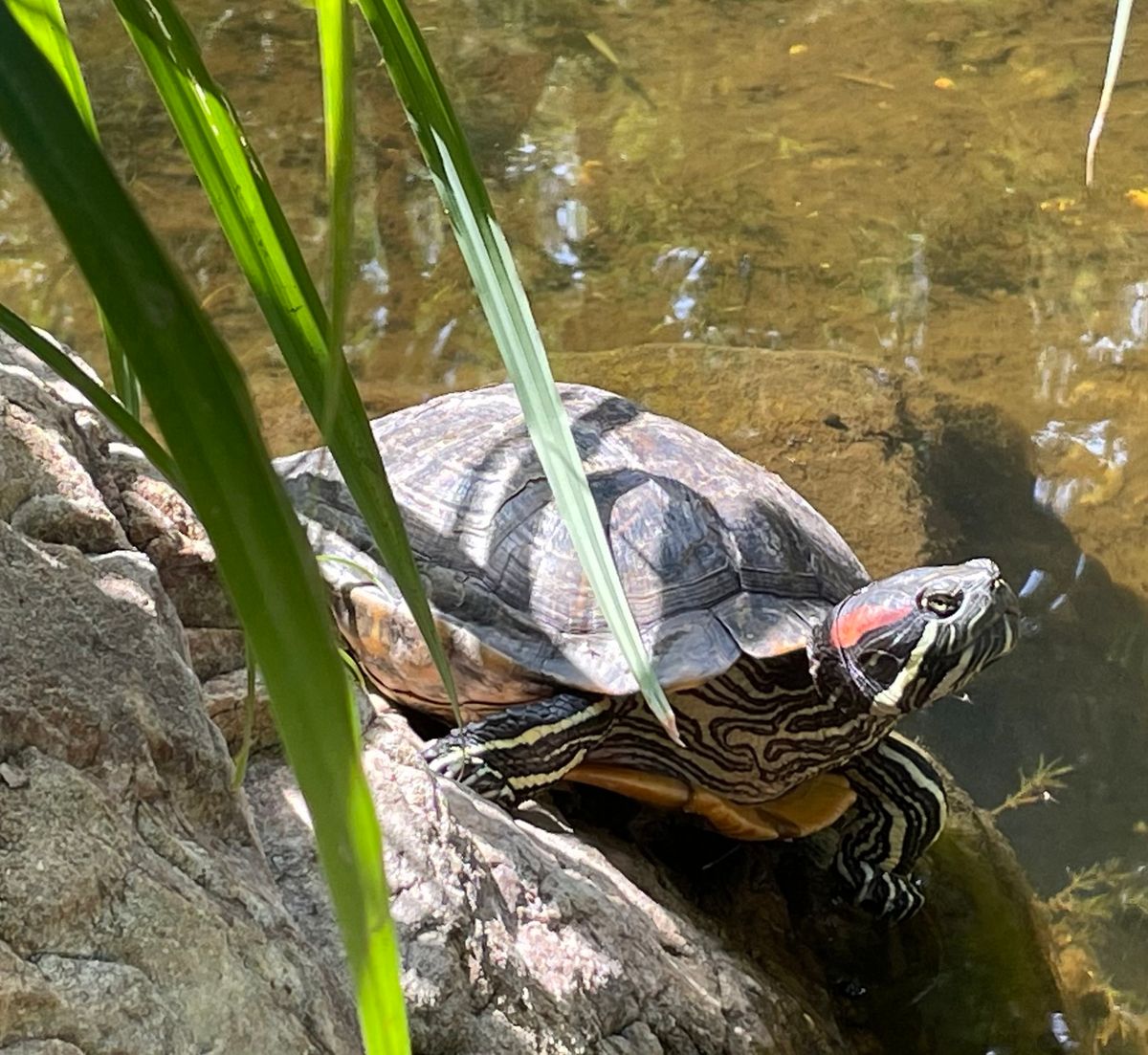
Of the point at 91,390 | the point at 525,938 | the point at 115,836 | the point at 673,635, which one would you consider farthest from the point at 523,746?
the point at 91,390

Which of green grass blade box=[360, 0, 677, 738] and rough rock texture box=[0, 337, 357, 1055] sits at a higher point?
green grass blade box=[360, 0, 677, 738]

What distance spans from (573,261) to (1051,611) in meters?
1.61

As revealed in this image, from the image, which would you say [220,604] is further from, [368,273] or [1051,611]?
[368,273]

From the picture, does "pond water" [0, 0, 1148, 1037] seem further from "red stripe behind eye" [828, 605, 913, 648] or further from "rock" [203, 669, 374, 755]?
"rock" [203, 669, 374, 755]

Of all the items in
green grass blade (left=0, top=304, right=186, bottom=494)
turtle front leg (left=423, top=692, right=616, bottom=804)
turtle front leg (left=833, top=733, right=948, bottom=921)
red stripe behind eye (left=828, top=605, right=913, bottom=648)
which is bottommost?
turtle front leg (left=833, top=733, right=948, bottom=921)

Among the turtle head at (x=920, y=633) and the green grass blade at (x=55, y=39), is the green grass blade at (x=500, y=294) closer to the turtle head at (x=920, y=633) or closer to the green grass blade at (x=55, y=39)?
the green grass blade at (x=55, y=39)

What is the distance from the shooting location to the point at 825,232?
344 cm

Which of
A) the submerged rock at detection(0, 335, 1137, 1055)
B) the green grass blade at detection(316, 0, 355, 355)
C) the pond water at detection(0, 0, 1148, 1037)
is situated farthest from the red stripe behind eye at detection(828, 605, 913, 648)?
the green grass blade at detection(316, 0, 355, 355)

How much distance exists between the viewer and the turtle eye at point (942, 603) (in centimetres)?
159

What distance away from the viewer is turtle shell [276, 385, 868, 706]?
1.65 metres

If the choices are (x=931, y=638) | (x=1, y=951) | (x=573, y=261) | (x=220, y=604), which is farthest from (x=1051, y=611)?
(x=1, y=951)

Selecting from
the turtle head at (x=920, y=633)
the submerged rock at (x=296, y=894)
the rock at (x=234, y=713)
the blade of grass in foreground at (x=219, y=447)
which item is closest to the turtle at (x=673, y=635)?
the turtle head at (x=920, y=633)

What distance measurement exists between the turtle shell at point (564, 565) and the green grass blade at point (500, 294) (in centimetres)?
121

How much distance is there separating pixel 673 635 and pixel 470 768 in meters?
0.34
